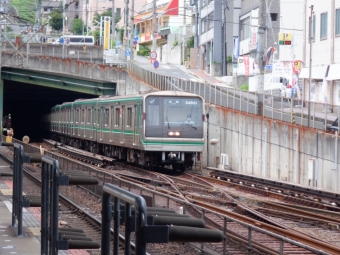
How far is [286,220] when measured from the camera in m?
16.0

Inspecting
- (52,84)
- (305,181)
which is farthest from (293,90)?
(52,84)

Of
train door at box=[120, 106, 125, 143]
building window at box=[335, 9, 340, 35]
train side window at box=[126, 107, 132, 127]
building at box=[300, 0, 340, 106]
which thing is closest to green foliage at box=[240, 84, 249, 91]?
building at box=[300, 0, 340, 106]

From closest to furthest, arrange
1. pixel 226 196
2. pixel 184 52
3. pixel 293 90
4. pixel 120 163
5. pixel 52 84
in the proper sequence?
1. pixel 226 196
2. pixel 120 163
3. pixel 293 90
4. pixel 52 84
5. pixel 184 52

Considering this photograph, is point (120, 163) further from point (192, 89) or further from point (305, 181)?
point (305, 181)

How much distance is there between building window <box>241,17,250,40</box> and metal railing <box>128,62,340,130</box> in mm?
22465

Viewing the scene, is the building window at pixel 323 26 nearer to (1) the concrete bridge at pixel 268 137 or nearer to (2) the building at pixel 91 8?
(1) the concrete bridge at pixel 268 137

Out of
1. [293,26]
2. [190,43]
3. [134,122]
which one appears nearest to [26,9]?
[190,43]

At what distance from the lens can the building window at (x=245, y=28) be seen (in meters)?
58.4

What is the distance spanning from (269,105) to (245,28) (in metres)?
32.7

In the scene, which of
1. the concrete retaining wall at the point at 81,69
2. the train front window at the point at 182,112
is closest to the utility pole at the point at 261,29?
the train front window at the point at 182,112

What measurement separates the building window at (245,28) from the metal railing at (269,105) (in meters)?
22.5

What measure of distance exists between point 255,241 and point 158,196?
3.89 meters

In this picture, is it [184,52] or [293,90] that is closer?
[293,90]

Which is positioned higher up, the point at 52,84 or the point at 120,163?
the point at 52,84
